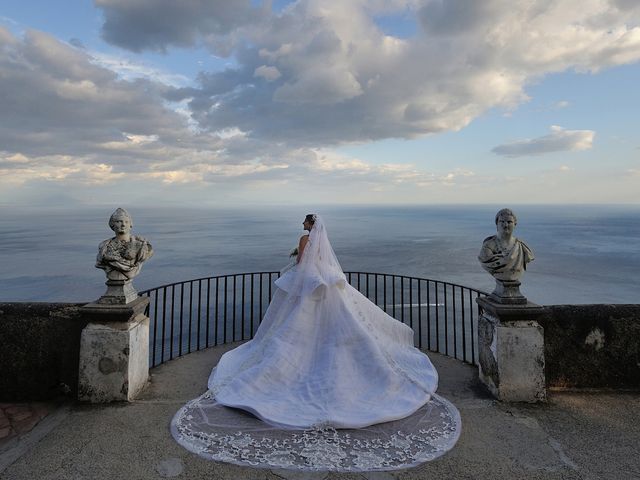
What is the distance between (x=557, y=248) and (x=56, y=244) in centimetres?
8453

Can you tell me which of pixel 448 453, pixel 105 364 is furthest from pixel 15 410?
pixel 448 453

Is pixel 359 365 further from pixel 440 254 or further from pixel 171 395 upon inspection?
pixel 440 254

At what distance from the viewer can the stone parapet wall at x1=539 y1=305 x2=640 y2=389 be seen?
4246 millimetres

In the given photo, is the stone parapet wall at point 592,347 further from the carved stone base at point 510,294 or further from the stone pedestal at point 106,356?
the stone pedestal at point 106,356

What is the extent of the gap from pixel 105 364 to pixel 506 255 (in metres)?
4.53

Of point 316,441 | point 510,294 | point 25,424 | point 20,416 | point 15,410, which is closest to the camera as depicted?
point 316,441

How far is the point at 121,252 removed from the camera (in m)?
4.18

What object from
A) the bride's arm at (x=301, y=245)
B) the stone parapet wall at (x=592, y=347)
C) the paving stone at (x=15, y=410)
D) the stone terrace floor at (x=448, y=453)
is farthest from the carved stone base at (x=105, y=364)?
the stone parapet wall at (x=592, y=347)

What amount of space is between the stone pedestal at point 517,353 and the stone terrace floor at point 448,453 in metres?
0.15

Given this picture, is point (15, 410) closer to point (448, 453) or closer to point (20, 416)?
point (20, 416)

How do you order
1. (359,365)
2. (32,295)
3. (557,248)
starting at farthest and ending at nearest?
(557,248)
(32,295)
(359,365)

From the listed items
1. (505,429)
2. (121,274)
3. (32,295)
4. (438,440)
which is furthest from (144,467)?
(32,295)

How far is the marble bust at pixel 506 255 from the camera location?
4180 millimetres

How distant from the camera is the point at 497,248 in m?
→ 4.24
